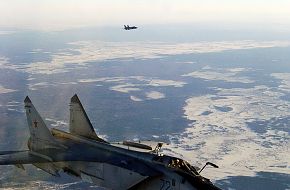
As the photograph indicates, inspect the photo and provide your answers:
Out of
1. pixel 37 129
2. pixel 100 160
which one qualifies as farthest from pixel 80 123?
pixel 100 160

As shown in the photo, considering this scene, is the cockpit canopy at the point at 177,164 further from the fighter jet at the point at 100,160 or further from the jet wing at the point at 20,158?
the jet wing at the point at 20,158

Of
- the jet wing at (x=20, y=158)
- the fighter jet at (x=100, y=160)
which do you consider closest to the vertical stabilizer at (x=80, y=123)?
the fighter jet at (x=100, y=160)

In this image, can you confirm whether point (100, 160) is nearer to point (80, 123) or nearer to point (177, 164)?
point (80, 123)

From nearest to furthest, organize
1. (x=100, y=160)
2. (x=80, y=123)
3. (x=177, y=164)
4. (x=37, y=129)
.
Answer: (x=177, y=164)
(x=100, y=160)
(x=80, y=123)
(x=37, y=129)

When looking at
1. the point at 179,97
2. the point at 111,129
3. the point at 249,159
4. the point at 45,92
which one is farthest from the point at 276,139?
the point at 45,92

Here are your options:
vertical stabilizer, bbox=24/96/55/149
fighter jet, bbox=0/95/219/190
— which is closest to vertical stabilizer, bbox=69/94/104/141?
fighter jet, bbox=0/95/219/190
